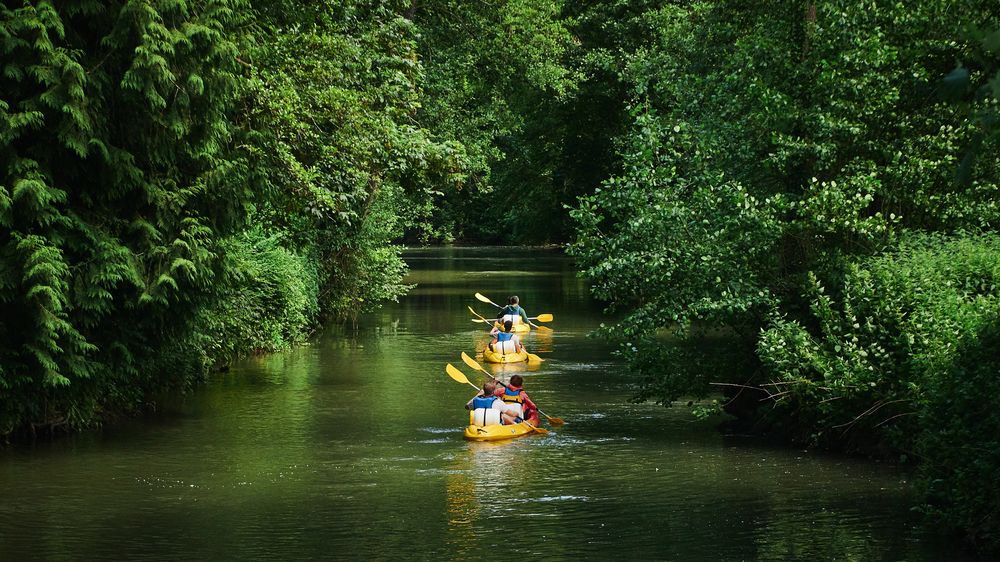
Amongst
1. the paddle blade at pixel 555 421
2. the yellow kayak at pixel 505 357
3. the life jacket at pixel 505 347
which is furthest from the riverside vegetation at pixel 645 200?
the life jacket at pixel 505 347

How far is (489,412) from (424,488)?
153 inches

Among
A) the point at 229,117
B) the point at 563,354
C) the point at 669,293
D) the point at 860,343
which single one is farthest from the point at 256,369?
the point at 860,343

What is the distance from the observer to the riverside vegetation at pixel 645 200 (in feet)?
Result: 54.1

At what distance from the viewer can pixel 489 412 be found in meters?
19.5

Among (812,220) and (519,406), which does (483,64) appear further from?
(812,220)

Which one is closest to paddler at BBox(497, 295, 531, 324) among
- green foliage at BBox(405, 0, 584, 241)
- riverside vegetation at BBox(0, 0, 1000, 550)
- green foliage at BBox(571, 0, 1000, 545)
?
green foliage at BBox(405, 0, 584, 241)

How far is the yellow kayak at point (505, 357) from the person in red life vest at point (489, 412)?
384 inches

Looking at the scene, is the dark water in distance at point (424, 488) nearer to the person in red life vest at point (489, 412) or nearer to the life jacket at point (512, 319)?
the person in red life vest at point (489, 412)

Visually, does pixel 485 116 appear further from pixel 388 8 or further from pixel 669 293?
pixel 669 293

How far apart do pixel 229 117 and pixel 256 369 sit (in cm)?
975

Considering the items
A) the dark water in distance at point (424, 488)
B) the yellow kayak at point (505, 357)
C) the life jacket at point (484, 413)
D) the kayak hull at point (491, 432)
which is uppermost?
the yellow kayak at point (505, 357)

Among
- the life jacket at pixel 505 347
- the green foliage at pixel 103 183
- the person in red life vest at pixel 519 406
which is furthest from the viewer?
the life jacket at pixel 505 347

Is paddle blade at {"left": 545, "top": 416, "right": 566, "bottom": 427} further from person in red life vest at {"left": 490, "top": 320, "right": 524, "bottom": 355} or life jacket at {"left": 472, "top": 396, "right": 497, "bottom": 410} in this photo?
person in red life vest at {"left": 490, "top": 320, "right": 524, "bottom": 355}

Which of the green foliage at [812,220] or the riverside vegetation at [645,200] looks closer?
the riverside vegetation at [645,200]
